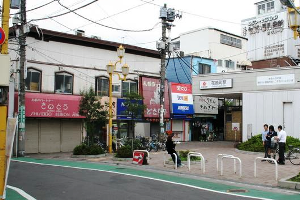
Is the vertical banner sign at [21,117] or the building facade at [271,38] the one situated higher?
the building facade at [271,38]

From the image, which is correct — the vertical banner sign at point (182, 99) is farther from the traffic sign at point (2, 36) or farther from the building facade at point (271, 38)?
the traffic sign at point (2, 36)

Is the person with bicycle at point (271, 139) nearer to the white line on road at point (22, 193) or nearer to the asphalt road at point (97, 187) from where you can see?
the asphalt road at point (97, 187)

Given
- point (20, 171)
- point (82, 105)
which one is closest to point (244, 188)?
point (20, 171)

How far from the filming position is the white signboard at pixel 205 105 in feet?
121

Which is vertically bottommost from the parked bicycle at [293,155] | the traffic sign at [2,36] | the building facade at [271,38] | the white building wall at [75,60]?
the parked bicycle at [293,155]

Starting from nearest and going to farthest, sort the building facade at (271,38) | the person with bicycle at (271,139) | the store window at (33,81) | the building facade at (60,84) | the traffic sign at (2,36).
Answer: the traffic sign at (2,36), the person with bicycle at (271,139), the store window at (33,81), the building facade at (60,84), the building facade at (271,38)

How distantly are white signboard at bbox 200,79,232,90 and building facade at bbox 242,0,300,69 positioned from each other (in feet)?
23.5

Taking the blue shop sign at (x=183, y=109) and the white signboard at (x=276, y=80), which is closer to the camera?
the white signboard at (x=276, y=80)

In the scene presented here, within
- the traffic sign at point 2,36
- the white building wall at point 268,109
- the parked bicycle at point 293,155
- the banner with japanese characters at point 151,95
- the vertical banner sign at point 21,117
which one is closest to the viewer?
the traffic sign at point 2,36

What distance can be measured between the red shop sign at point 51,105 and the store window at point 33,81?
75 cm

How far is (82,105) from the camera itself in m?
22.0

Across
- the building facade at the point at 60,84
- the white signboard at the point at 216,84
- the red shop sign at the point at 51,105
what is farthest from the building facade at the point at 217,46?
the red shop sign at the point at 51,105

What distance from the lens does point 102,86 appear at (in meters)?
28.4

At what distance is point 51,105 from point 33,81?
2244mm
